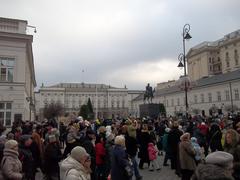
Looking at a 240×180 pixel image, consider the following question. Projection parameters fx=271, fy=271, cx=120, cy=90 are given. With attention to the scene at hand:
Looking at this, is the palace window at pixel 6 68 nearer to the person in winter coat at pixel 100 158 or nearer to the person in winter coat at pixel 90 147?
the person in winter coat at pixel 100 158

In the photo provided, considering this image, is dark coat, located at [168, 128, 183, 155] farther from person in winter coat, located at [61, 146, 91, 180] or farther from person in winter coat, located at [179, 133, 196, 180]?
person in winter coat, located at [61, 146, 91, 180]

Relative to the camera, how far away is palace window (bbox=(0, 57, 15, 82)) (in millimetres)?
23594

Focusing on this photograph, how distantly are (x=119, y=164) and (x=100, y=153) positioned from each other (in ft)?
8.29

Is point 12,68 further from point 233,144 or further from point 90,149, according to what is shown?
point 233,144

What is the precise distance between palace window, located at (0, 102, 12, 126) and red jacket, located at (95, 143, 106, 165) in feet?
54.2

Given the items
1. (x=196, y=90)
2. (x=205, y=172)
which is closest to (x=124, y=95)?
(x=196, y=90)

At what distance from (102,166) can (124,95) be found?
130994mm

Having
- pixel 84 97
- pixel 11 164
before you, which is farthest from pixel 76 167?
pixel 84 97

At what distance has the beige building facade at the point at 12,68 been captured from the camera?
918 inches

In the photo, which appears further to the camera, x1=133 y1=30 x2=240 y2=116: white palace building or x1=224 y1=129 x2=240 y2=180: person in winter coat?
x1=133 y1=30 x2=240 y2=116: white palace building

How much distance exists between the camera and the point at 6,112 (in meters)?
23.2

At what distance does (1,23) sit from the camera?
77.7ft

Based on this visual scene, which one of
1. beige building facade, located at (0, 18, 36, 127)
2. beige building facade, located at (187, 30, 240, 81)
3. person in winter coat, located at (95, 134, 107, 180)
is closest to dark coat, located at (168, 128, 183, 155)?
person in winter coat, located at (95, 134, 107, 180)

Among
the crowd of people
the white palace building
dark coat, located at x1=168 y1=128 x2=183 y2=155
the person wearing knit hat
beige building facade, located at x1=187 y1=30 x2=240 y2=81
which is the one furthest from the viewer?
beige building facade, located at x1=187 y1=30 x2=240 y2=81
